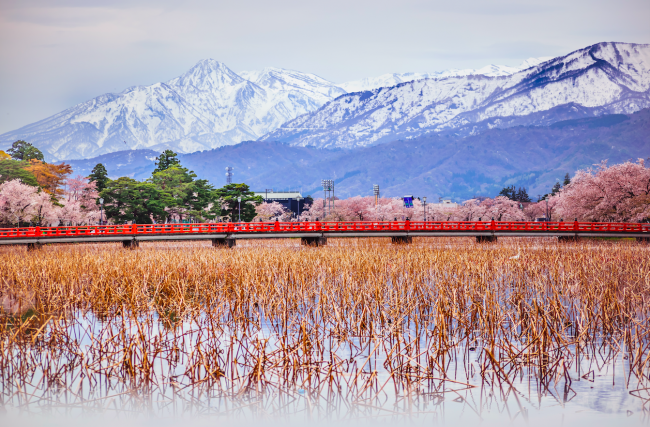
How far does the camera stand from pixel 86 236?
39.8m

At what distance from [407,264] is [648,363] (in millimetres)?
11713

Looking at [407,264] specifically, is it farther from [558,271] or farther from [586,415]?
[586,415]

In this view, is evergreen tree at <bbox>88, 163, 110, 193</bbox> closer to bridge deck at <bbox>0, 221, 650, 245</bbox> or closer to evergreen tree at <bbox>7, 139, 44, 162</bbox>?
evergreen tree at <bbox>7, 139, 44, 162</bbox>

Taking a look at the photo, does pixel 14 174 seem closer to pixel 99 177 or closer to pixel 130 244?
pixel 99 177

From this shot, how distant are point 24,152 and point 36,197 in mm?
31914

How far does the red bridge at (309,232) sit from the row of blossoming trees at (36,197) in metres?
27.4

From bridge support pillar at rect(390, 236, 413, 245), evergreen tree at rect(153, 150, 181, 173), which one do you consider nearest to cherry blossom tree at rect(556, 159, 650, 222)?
bridge support pillar at rect(390, 236, 413, 245)

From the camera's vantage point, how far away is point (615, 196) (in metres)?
54.2

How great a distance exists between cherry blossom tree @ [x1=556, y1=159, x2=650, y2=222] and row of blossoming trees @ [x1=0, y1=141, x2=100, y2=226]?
211ft

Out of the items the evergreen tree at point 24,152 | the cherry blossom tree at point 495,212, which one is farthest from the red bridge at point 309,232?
the cherry blossom tree at point 495,212

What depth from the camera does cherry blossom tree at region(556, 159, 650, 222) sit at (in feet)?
171

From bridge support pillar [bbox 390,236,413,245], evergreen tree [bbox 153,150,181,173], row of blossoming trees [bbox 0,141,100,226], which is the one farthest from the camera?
evergreen tree [bbox 153,150,181,173]

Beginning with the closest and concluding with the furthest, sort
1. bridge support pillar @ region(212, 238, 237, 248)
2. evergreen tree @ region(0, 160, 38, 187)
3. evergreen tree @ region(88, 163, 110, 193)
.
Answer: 1. bridge support pillar @ region(212, 238, 237, 248)
2. evergreen tree @ region(0, 160, 38, 187)
3. evergreen tree @ region(88, 163, 110, 193)

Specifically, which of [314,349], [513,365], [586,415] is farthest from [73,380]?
[586,415]
